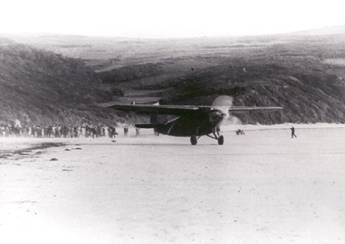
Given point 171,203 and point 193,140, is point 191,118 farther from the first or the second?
point 171,203

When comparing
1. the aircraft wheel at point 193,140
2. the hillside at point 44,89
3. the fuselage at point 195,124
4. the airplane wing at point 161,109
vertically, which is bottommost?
the aircraft wheel at point 193,140

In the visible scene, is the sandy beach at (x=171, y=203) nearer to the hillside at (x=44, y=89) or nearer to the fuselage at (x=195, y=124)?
the fuselage at (x=195, y=124)

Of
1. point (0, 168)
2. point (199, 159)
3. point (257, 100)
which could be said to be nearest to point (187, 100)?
point (257, 100)

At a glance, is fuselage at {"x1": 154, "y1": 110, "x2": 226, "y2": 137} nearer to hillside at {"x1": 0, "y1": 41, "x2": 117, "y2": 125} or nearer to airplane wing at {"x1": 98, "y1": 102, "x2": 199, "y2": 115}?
airplane wing at {"x1": 98, "y1": 102, "x2": 199, "y2": 115}

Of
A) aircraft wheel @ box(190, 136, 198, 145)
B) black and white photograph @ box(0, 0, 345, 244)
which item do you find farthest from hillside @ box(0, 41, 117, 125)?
aircraft wheel @ box(190, 136, 198, 145)

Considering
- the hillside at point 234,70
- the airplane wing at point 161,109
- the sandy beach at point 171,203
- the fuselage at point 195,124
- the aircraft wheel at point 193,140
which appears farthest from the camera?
the hillside at point 234,70

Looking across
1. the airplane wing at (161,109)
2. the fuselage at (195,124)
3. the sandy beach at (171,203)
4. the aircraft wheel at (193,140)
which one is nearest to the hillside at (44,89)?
the airplane wing at (161,109)

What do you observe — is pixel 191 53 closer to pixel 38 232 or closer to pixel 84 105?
pixel 84 105

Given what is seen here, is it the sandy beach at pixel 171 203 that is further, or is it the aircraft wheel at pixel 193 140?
the aircraft wheel at pixel 193 140
